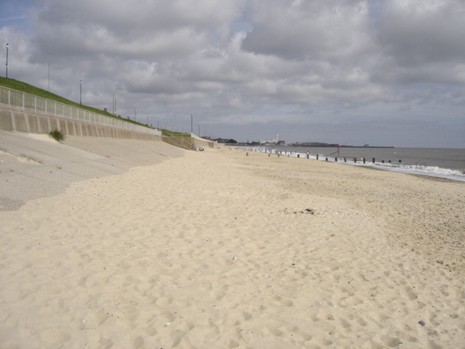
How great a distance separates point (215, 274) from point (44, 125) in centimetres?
2395

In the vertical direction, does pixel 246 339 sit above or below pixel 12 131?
below

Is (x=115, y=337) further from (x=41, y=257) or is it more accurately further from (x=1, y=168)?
(x=1, y=168)

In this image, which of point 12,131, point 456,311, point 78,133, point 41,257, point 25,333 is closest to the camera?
point 25,333

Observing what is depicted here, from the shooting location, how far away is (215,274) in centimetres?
669

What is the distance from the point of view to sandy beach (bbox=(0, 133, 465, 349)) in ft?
15.7

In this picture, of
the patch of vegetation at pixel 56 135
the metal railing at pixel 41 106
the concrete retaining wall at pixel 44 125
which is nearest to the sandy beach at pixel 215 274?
the concrete retaining wall at pixel 44 125

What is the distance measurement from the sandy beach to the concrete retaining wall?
10438 mm

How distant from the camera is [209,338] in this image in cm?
466

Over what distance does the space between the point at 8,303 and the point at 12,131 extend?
776 inches

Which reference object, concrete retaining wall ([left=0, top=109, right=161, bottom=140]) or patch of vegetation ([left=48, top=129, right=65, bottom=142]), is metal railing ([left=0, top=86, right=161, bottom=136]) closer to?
concrete retaining wall ([left=0, top=109, right=161, bottom=140])

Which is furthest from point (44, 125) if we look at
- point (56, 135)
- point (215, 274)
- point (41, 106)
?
point (215, 274)

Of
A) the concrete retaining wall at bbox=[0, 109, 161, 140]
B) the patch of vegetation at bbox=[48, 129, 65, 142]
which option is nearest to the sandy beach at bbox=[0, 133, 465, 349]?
the concrete retaining wall at bbox=[0, 109, 161, 140]

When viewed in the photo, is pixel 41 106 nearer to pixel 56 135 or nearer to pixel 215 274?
pixel 56 135

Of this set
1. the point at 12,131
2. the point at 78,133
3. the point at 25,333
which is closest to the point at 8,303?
the point at 25,333
